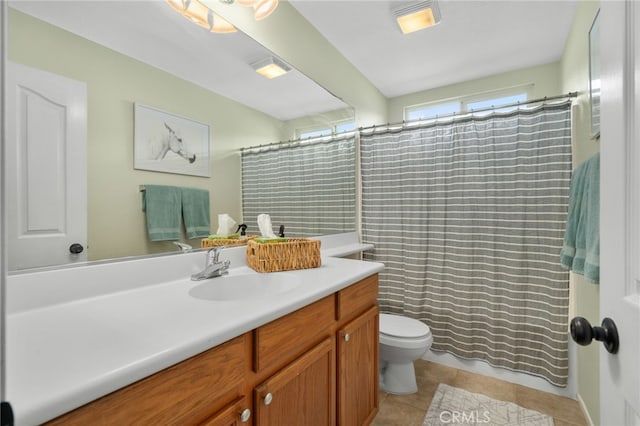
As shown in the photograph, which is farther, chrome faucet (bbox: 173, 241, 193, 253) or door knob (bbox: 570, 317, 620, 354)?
chrome faucet (bbox: 173, 241, 193, 253)

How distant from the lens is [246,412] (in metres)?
0.75

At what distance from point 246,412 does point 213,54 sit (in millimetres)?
1421

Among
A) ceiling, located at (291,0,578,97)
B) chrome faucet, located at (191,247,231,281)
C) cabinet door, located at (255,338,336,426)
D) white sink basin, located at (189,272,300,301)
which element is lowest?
cabinet door, located at (255,338,336,426)

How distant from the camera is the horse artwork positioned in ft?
3.71

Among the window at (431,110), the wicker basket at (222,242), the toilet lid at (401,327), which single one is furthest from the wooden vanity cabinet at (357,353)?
the window at (431,110)

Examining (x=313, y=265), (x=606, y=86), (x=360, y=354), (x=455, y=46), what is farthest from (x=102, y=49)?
(x=455, y=46)

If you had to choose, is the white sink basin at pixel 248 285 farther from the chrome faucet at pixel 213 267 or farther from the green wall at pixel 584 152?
the green wall at pixel 584 152

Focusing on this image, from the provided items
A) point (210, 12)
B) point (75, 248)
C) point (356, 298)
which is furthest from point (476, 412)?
point (210, 12)

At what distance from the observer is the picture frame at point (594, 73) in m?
1.35

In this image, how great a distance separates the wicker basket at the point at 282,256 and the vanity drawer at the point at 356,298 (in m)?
0.24

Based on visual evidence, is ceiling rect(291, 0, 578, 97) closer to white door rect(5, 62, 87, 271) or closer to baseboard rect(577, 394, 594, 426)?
white door rect(5, 62, 87, 271)

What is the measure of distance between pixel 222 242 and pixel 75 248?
566mm

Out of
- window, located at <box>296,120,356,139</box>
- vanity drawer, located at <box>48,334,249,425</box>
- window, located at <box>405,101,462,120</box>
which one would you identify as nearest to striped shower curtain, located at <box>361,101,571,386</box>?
window, located at <box>296,120,356,139</box>

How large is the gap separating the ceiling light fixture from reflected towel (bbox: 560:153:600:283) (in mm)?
1651
